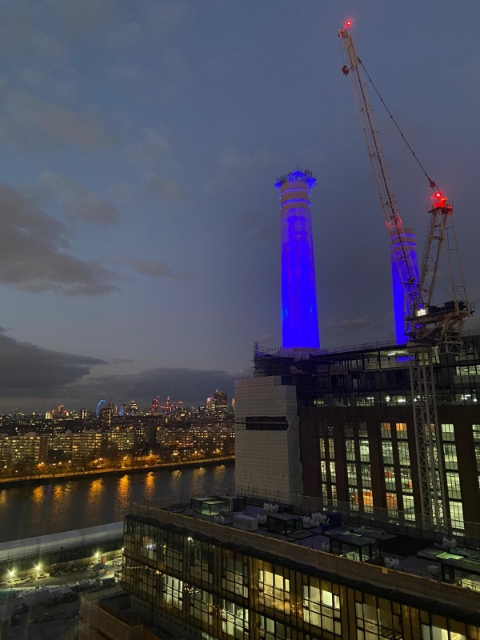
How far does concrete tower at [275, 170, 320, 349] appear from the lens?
215 feet

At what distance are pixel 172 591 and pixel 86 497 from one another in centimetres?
7631

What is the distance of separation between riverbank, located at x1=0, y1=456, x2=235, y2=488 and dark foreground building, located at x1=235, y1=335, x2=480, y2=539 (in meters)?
81.0

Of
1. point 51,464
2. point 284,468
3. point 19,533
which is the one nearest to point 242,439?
point 284,468

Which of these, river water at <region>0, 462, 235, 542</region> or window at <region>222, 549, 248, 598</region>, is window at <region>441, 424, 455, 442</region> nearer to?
window at <region>222, 549, 248, 598</region>

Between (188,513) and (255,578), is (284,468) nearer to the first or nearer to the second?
(188,513)

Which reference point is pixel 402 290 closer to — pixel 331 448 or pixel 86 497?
pixel 331 448

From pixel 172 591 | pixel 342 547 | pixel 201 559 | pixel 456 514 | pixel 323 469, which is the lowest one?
pixel 172 591

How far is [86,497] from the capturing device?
92.6 metres

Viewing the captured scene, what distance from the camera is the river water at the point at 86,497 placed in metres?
68.4

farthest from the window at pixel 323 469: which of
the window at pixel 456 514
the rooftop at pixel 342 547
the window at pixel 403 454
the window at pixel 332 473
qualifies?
the rooftop at pixel 342 547

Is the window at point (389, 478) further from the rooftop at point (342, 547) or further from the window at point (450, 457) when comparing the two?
the rooftop at point (342, 547)

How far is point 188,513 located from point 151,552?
2.99 m

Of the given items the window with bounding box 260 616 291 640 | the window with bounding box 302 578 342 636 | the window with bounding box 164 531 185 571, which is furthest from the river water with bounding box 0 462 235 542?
the window with bounding box 302 578 342 636

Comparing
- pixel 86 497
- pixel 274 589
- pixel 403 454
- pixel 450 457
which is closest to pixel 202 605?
pixel 274 589
